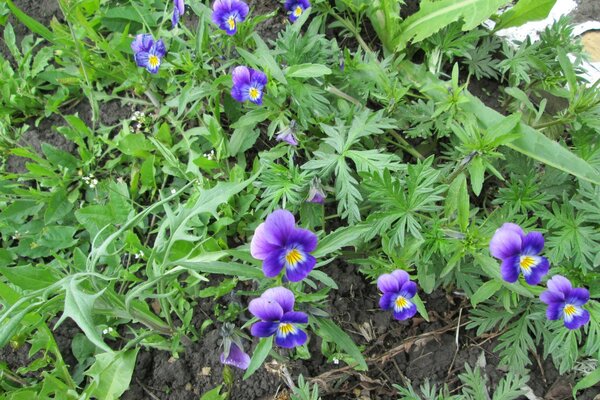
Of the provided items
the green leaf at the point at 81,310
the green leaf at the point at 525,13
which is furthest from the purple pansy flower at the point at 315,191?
the green leaf at the point at 525,13

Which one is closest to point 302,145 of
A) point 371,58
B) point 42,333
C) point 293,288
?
point 371,58

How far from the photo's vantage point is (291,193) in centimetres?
227

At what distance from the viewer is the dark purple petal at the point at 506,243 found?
1.90 m

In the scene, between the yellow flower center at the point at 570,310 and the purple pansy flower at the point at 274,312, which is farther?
the yellow flower center at the point at 570,310

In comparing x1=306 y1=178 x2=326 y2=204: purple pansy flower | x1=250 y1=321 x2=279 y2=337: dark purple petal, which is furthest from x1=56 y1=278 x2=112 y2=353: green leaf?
x1=306 y1=178 x2=326 y2=204: purple pansy flower

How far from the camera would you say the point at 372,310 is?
257 centimetres

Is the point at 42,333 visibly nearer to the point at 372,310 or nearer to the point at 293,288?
the point at 293,288

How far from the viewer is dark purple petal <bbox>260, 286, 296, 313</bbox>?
1908 millimetres

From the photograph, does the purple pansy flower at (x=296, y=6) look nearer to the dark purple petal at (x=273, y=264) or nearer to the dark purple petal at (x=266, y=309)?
the dark purple petal at (x=273, y=264)

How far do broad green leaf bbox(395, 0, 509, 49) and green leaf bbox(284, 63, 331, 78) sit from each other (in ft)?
2.05

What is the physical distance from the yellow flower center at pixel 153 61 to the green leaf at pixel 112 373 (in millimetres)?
1272

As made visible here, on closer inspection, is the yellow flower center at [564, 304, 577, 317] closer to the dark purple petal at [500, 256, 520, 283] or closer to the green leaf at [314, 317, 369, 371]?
the dark purple petal at [500, 256, 520, 283]

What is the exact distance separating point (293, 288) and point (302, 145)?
72 cm

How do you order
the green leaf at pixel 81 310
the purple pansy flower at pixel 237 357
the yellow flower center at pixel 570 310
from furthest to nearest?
the purple pansy flower at pixel 237 357 → the yellow flower center at pixel 570 310 → the green leaf at pixel 81 310
